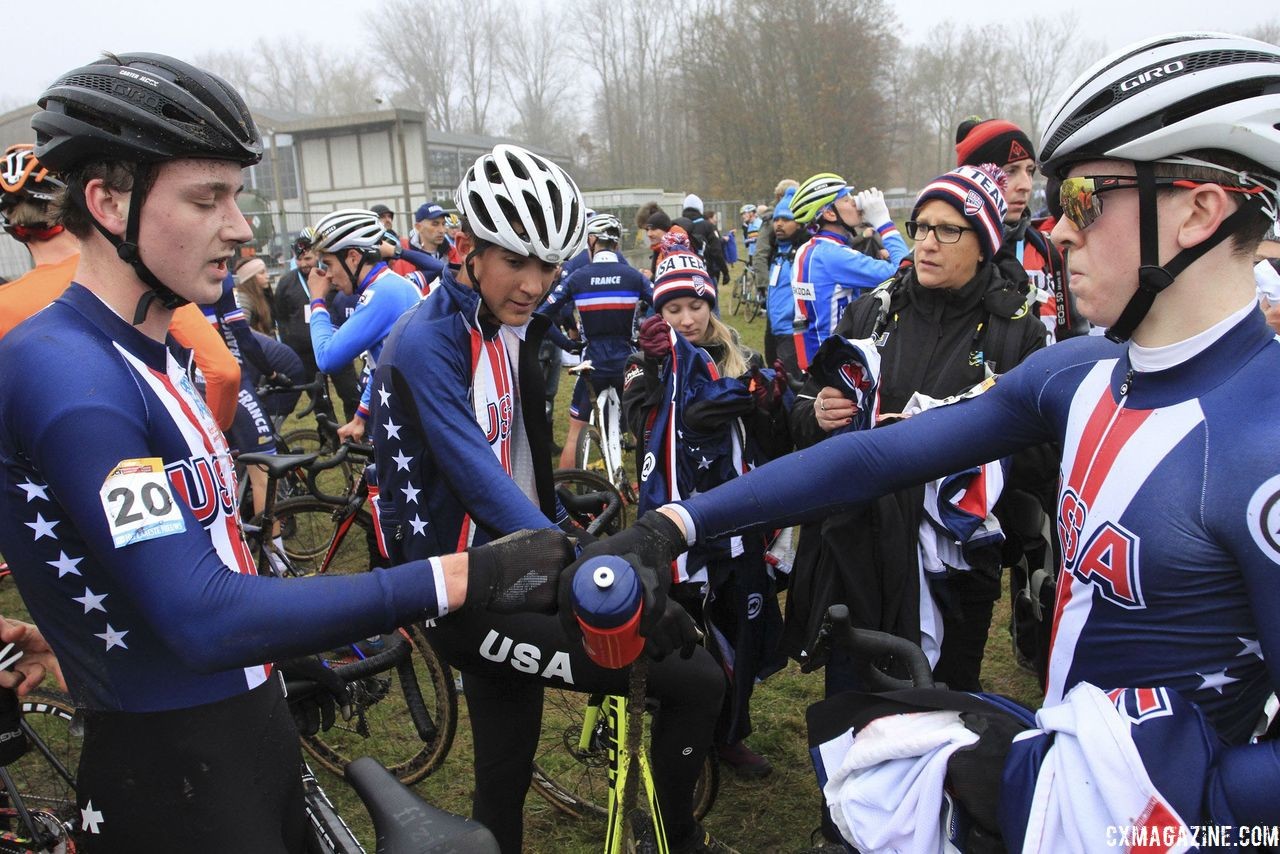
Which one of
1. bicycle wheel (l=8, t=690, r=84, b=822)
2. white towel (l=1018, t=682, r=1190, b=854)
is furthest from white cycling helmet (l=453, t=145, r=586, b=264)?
bicycle wheel (l=8, t=690, r=84, b=822)

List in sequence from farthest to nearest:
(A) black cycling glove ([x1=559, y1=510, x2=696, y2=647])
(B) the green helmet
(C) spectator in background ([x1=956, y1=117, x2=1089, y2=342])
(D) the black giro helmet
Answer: (B) the green helmet
(C) spectator in background ([x1=956, y1=117, x2=1089, y2=342])
(A) black cycling glove ([x1=559, y1=510, x2=696, y2=647])
(D) the black giro helmet

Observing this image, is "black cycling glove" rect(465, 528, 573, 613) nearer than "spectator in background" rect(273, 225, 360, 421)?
Yes

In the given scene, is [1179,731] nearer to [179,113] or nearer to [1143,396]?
[1143,396]

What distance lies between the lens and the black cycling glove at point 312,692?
2.38 meters

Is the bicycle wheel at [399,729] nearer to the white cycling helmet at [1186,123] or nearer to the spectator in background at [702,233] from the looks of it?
the white cycling helmet at [1186,123]

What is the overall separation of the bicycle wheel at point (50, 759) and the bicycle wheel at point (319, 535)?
156 centimetres

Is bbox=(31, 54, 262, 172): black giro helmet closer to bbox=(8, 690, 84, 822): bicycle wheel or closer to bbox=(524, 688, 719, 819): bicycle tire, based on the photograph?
bbox=(8, 690, 84, 822): bicycle wheel

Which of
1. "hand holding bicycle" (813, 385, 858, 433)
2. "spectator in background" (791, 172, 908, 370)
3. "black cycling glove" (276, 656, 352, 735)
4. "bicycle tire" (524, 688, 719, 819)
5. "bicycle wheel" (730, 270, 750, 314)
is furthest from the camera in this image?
"bicycle wheel" (730, 270, 750, 314)

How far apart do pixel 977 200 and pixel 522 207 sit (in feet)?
5.80

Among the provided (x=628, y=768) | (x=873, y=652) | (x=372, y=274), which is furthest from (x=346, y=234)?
(x=873, y=652)

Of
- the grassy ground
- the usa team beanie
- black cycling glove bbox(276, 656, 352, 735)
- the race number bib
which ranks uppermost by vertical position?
the usa team beanie

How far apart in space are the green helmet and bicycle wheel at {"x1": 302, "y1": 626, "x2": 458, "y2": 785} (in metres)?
4.70

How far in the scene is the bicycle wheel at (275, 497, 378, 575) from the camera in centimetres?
524

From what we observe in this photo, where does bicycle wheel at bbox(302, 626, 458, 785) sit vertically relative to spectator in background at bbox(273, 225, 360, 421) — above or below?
below
